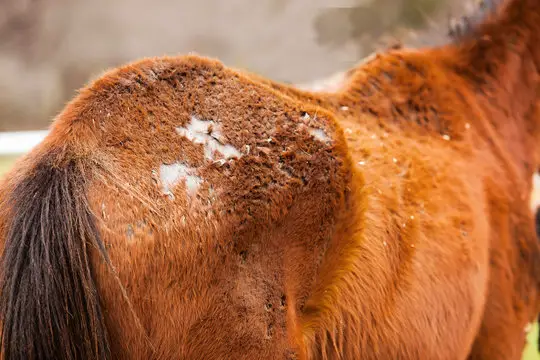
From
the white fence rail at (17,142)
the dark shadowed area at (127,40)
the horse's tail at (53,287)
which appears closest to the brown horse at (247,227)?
the horse's tail at (53,287)

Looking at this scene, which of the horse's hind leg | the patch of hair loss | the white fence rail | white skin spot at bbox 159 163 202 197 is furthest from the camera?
the white fence rail

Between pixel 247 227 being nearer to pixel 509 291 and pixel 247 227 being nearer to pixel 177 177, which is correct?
pixel 177 177

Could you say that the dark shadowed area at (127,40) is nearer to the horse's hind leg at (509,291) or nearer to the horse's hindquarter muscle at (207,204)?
the horse's hind leg at (509,291)

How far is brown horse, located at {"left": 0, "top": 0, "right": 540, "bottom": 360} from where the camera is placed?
112 centimetres

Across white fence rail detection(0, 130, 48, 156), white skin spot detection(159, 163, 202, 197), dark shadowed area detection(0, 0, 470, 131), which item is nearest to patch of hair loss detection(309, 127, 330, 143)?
white skin spot detection(159, 163, 202, 197)

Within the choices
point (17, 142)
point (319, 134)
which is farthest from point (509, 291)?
point (17, 142)

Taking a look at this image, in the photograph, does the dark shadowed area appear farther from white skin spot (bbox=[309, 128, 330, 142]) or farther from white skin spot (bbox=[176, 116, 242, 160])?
white skin spot (bbox=[176, 116, 242, 160])

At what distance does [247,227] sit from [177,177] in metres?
0.21

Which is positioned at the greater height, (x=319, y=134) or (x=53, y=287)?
(x=319, y=134)

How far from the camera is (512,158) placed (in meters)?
2.20

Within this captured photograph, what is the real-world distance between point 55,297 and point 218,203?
16.0 inches

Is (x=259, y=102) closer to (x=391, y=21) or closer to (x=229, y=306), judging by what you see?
(x=229, y=306)

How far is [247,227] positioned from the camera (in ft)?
4.12

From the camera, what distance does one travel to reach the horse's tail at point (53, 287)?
3.55 feet
